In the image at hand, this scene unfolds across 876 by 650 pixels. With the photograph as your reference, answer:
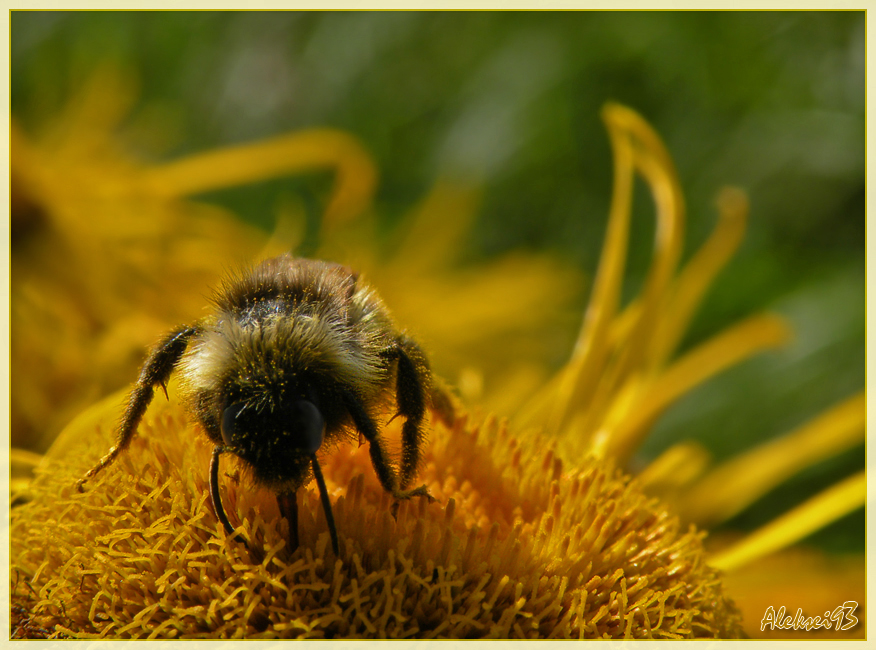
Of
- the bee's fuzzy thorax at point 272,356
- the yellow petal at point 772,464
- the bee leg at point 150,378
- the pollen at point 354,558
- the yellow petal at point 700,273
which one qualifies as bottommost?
the pollen at point 354,558

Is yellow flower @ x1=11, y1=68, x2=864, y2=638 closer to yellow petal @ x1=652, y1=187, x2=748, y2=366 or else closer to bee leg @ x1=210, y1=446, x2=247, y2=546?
bee leg @ x1=210, y1=446, x2=247, y2=546

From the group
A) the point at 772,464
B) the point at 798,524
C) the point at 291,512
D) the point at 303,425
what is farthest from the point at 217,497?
the point at 772,464

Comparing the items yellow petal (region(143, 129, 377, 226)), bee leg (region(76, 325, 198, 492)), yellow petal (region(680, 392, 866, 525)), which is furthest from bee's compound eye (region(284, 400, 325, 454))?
yellow petal (region(143, 129, 377, 226))

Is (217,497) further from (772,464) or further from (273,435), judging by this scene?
(772,464)

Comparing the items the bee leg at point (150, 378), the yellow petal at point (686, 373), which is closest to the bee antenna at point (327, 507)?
the bee leg at point (150, 378)

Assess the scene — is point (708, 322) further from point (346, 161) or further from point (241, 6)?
point (241, 6)

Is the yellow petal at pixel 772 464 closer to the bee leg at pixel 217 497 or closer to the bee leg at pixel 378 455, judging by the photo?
the bee leg at pixel 378 455
